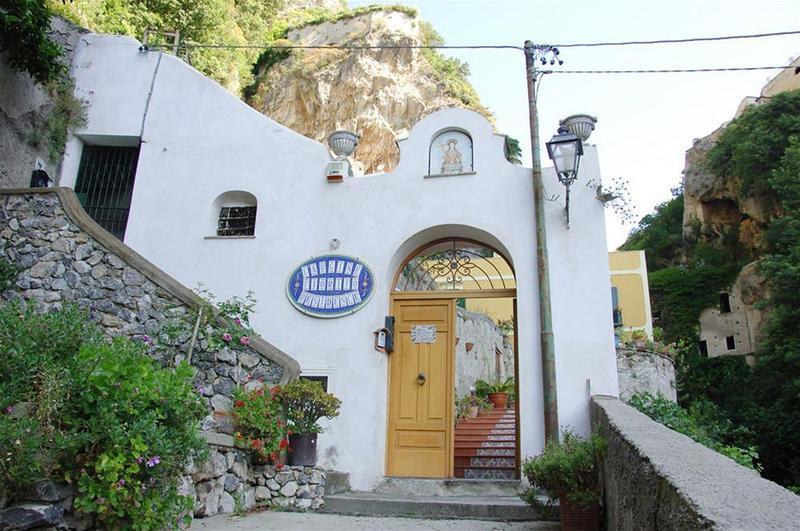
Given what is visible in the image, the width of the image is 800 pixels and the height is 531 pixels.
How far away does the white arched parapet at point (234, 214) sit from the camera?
8648mm

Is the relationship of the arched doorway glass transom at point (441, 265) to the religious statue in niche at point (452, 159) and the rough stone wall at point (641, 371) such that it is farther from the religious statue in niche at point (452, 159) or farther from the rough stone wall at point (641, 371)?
the rough stone wall at point (641, 371)

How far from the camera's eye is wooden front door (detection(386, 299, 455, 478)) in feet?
24.2

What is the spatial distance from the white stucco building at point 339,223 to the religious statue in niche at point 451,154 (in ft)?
0.10

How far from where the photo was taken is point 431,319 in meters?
7.91

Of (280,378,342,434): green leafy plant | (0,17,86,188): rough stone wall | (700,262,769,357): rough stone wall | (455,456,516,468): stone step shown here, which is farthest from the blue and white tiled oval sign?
(700,262,769,357): rough stone wall

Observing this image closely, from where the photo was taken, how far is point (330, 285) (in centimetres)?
785

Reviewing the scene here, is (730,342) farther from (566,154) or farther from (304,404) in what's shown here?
(304,404)

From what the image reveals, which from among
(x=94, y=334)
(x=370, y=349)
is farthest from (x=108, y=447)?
(x=370, y=349)

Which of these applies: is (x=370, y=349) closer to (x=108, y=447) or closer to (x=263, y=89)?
(x=108, y=447)

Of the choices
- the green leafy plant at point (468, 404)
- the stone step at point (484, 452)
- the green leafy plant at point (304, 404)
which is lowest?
the stone step at point (484, 452)

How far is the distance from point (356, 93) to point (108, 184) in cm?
1245

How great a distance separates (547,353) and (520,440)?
1034 millimetres

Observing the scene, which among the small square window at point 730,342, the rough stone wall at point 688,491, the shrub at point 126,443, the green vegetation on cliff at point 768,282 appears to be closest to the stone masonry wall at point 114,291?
the shrub at point 126,443

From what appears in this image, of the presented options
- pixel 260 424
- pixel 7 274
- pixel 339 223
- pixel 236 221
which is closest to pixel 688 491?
pixel 260 424
